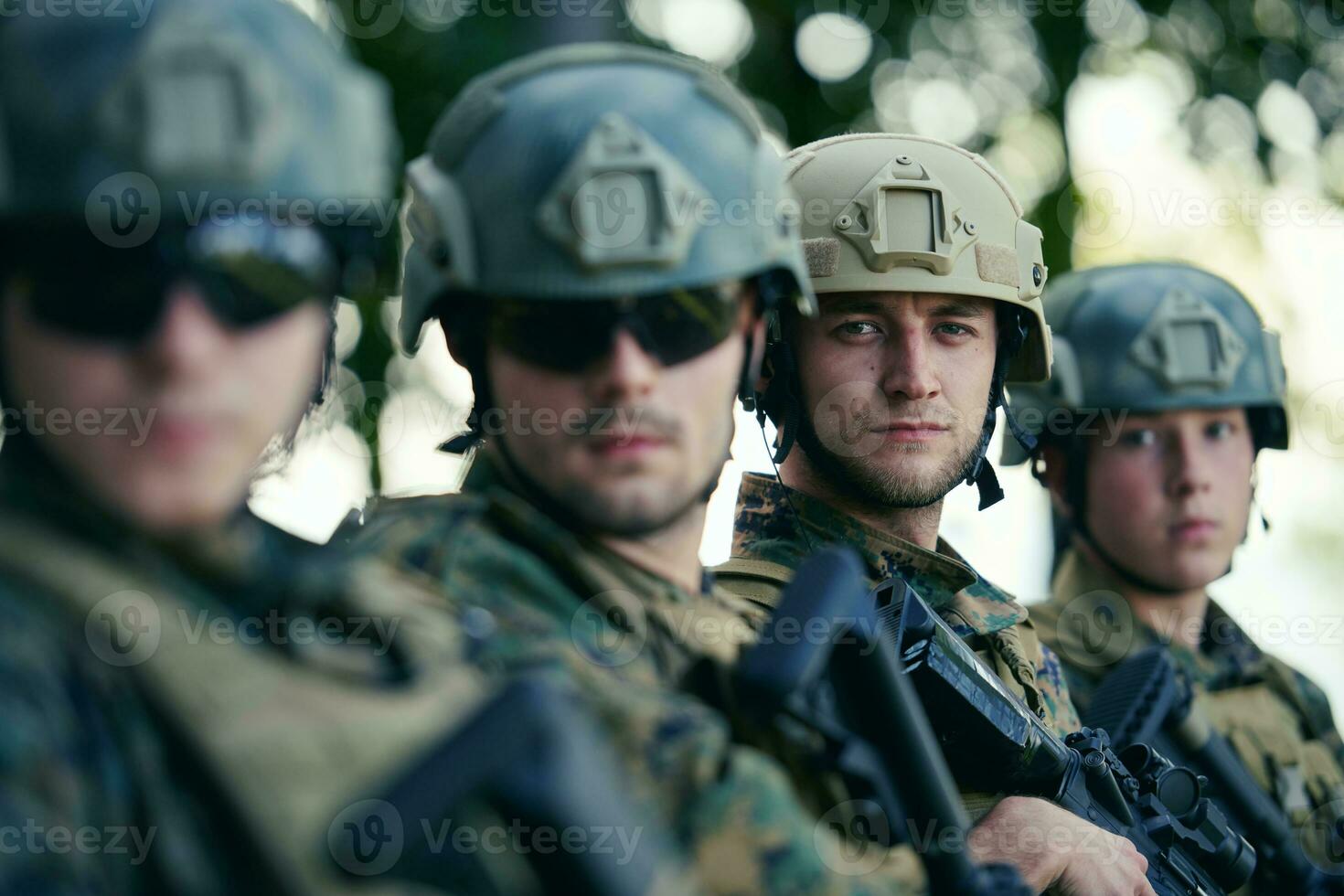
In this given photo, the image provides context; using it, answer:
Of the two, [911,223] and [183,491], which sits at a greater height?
[911,223]

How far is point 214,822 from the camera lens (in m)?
1.69

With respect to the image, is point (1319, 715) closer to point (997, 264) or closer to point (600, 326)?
point (997, 264)

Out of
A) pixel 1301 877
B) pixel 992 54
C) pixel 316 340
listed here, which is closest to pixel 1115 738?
pixel 1301 877

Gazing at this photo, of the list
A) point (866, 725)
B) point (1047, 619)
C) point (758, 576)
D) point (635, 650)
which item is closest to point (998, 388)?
point (758, 576)

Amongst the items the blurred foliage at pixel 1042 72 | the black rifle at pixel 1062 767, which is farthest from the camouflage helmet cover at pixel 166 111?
the blurred foliage at pixel 1042 72

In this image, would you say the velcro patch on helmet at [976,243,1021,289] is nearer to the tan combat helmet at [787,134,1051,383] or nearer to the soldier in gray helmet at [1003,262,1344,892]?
the tan combat helmet at [787,134,1051,383]

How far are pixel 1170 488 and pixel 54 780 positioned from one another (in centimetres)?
398

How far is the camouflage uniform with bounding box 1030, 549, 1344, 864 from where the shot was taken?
5012 mm

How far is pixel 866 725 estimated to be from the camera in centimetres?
254

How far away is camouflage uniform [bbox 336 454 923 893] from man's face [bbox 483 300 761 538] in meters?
0.07

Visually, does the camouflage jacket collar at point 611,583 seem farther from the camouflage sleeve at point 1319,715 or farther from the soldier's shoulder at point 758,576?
the camouflage sleeve at point 1319,715

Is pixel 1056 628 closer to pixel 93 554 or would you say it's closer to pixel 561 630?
pixel 561 630

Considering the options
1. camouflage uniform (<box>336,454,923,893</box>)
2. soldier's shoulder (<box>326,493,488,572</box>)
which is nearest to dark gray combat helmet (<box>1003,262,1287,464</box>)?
camouflage uniform (<box>336,454,923,893</box>)

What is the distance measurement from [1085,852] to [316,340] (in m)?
1.78
